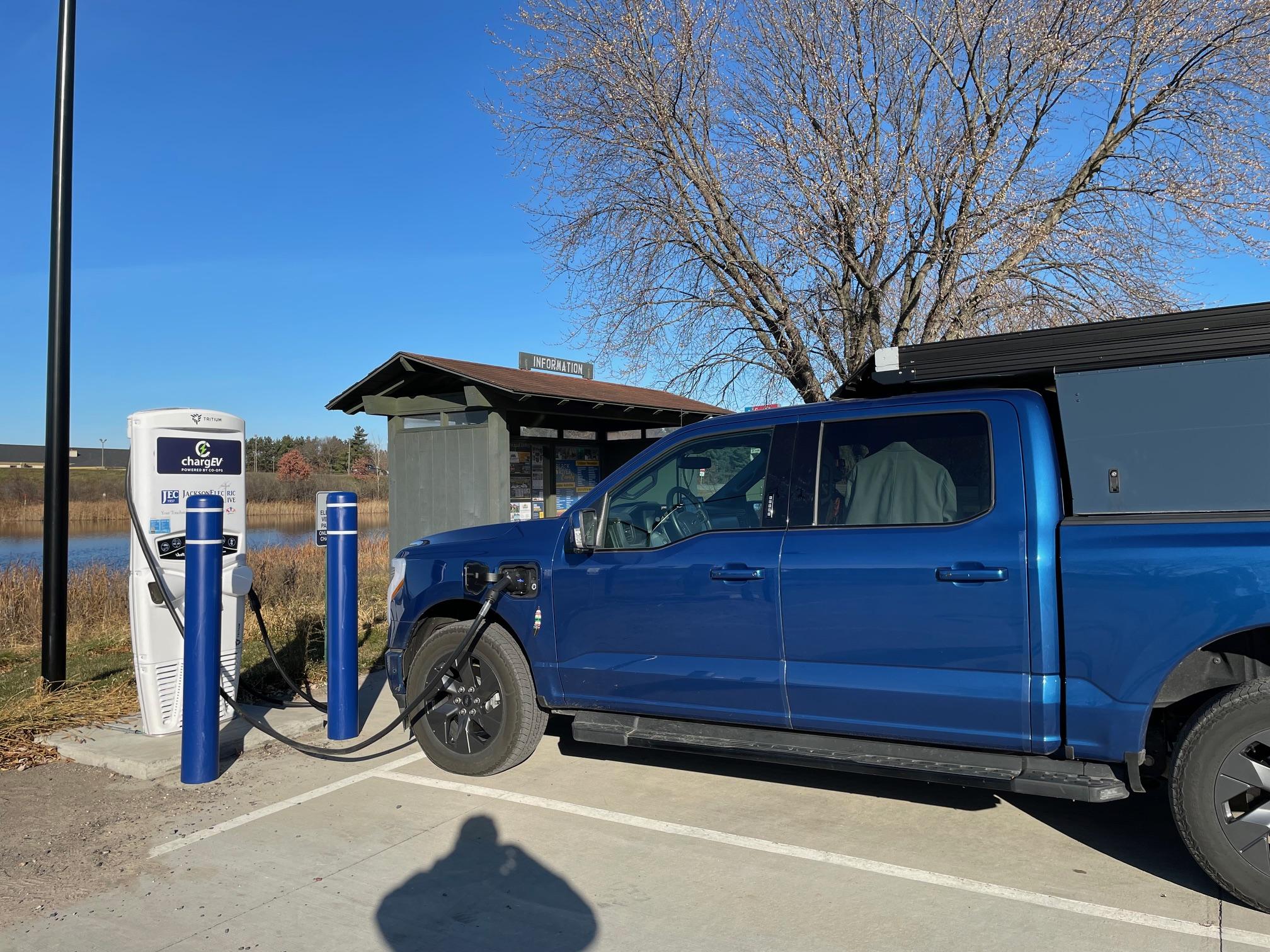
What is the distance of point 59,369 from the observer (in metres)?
7.05

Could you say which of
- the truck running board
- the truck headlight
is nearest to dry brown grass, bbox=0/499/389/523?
the truck headlight

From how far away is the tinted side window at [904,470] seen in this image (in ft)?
14.0

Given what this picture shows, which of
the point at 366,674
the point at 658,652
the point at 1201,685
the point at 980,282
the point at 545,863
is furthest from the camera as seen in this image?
the point at 980,282

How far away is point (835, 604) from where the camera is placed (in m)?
4.32

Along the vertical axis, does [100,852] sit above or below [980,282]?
below

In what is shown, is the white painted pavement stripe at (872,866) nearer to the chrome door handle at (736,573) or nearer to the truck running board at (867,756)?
the truck running board at (867,756)

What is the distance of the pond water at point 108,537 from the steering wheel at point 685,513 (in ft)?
42.9

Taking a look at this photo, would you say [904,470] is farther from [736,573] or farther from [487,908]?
[487,908]

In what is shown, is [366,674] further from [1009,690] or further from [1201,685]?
[1201,685]

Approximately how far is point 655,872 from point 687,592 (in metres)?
1.31

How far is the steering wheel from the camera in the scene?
16.2 feet

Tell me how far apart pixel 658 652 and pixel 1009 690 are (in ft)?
5.55

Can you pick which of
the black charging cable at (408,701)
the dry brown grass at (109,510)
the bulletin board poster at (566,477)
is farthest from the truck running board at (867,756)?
the dry brown grass at (109,510)

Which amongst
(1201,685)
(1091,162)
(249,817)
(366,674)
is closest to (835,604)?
(1201,685)
